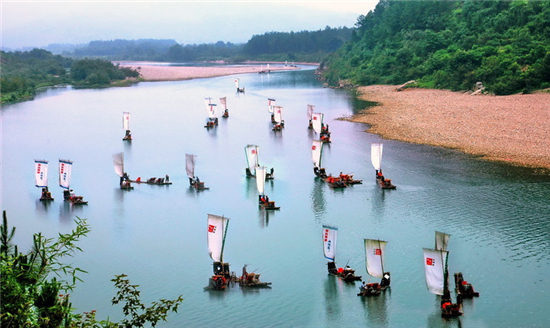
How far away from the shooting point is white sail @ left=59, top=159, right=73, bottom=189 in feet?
132

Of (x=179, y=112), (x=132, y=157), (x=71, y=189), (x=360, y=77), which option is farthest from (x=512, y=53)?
(x=71, y=189)

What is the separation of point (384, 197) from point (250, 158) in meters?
11.0

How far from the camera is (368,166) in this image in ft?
158

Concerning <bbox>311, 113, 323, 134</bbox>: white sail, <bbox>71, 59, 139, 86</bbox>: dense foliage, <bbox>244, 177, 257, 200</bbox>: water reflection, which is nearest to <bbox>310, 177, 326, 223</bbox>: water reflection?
<bbox>244, 177, 257, 200</bbox>: water reflection

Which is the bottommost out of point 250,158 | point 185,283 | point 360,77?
point 185,283

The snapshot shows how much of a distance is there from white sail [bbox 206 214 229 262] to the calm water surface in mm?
1439

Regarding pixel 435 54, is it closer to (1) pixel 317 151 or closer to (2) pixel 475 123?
(2) pixel 475 123

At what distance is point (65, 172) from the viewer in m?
40.3

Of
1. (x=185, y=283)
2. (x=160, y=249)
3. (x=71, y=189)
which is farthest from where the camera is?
(x=71, y=189)

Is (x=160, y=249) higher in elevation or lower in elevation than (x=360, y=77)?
lower

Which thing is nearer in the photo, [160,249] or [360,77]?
[160,249]

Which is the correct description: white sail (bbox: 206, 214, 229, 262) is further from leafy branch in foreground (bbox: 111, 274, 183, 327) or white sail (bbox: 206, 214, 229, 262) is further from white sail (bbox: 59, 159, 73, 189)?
white sail (bbox: 59, 159, 73, 189)

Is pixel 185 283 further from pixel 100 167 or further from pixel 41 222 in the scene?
pixel 100 167

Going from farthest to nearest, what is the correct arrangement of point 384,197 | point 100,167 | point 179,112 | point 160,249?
point 179,112, point 100,167, point 384,197, point 160,249
